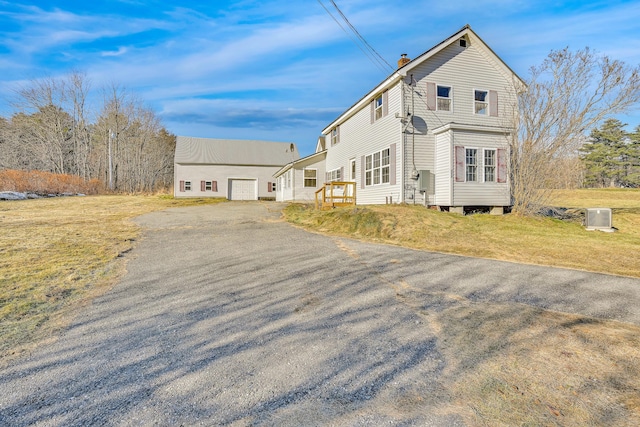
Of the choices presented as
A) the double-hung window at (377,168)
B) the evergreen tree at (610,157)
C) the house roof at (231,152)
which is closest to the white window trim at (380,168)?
the double-hung window at (377,168)

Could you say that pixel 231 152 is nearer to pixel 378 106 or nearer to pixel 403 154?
pixel 378 106

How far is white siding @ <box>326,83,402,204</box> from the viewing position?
A: 555 inches

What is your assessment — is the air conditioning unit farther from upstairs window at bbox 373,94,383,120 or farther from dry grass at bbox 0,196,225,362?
dry grass at bbox 0,196,225,362

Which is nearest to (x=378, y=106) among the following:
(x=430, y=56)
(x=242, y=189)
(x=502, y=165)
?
(x=430, y=56)

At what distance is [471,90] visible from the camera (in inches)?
576

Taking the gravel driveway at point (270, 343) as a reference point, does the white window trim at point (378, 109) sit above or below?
above

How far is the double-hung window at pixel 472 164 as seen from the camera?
13.4 meters

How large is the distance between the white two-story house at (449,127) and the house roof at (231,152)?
2340 centimetres

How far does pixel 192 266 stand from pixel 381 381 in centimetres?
468

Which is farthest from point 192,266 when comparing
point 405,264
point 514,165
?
point 514,165

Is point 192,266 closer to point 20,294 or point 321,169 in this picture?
point 20,294

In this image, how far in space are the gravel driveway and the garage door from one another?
30019 mm

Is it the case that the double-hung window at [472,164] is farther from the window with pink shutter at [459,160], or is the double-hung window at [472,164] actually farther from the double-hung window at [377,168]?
the double-hung window at [377,168]

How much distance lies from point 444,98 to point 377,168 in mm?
4074
